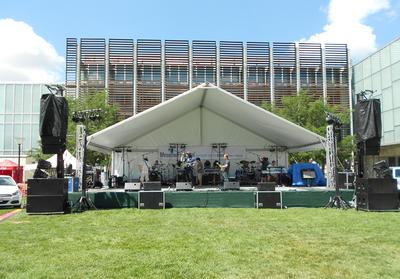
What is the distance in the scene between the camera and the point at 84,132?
1210 centimetres

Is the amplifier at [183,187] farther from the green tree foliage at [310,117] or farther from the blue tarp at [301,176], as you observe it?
the green tree foliage at [310,117]

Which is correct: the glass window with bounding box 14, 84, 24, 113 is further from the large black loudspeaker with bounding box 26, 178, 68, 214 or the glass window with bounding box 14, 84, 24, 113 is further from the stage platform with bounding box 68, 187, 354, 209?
the large black loudspeaker with bounding box 26, 178, 68, 214

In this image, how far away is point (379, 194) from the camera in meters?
10.8

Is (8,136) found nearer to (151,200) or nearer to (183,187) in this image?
(183,187)

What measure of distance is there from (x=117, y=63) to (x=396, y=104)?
20.2m

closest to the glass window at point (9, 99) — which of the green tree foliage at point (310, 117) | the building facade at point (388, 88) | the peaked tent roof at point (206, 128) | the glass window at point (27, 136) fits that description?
the glass window at point (27, 136)

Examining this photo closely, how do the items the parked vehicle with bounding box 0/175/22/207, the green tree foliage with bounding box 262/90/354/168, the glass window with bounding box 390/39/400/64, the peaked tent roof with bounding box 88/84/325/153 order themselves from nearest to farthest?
the parked vehicle with bounding box 0/175/22/207, the peaked tent roof with bounding box 88/84/325/153, the green tree foliage with bounding box 262/90/354/168, the glass window with bounding box 390/39/400/64

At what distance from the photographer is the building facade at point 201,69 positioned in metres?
34.6

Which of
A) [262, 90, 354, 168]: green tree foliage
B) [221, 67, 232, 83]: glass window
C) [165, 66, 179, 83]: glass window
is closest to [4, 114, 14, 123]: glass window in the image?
[165, 66, 179, 83]: glass window

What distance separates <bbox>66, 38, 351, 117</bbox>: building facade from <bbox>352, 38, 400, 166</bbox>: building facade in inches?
184

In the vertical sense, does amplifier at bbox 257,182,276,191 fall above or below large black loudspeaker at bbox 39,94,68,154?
below

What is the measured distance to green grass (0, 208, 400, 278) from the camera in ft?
15.8

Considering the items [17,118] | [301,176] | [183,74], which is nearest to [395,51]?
[183,74]

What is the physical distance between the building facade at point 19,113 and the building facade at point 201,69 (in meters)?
4.73
